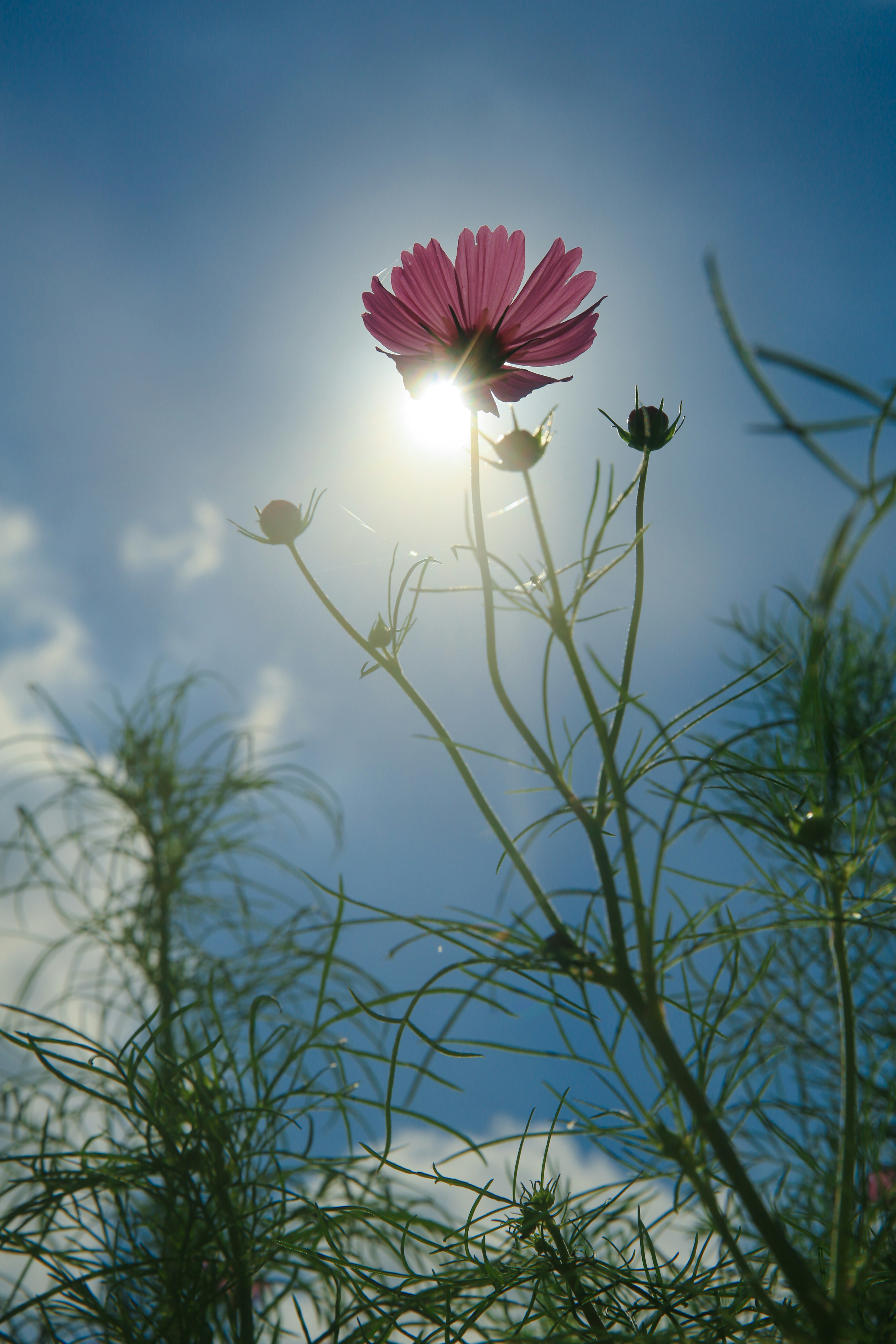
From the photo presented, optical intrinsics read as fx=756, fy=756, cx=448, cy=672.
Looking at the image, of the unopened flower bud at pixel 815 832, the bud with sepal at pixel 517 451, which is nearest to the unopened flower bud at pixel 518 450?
the bud with sepal at pixel 517 451

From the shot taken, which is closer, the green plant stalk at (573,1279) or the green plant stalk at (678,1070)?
the green plant stalk at (678,1070)

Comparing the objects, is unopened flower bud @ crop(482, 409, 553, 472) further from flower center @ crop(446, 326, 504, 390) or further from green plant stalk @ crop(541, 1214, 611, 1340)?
green plant stalk @ crop(541, 1214, 611, 1340)

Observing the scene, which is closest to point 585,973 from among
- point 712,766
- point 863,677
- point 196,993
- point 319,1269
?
point 712,766

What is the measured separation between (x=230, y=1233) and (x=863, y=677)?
3.93 feet

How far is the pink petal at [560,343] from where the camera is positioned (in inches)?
13.9

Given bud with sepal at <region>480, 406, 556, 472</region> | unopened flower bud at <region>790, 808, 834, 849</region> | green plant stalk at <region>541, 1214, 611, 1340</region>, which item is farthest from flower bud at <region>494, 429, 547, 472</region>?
green plant stalk at <region>541, 1214, 611, 1340</region>

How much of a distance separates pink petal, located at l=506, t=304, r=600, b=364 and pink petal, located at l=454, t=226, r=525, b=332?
19 millimetres

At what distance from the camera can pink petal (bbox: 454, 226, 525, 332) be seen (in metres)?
0.36

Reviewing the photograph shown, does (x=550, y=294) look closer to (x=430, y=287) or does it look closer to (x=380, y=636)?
(x=430, y=287)

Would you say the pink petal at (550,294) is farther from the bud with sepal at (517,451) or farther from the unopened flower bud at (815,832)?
the unopened flower bud at (815,832)

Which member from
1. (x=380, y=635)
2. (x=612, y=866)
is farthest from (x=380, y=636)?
(x=612, y=866)

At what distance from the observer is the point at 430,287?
1.18 feet

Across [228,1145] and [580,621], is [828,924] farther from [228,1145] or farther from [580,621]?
[228,1145]

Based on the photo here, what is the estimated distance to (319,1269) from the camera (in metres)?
0.38
